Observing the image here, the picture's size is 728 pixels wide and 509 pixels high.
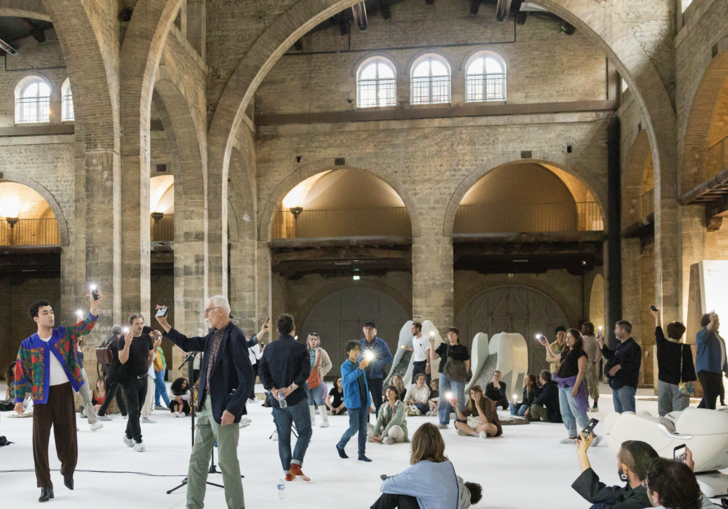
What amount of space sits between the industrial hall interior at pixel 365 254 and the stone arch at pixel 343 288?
3.1 inches

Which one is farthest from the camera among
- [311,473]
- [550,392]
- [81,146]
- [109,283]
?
[81,146]

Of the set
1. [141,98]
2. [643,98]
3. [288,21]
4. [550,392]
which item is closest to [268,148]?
[288,21]

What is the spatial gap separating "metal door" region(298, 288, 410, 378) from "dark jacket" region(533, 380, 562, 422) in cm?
1493

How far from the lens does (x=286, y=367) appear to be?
6.41m

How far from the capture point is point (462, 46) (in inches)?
839

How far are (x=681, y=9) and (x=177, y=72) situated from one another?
10754 millimetres

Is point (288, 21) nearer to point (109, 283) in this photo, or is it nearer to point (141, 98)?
point (141, 98)

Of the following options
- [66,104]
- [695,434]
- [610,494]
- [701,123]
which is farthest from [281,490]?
[66,104]

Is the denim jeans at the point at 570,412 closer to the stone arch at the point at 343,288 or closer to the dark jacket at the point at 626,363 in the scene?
the dark jacket at the point at 626,363

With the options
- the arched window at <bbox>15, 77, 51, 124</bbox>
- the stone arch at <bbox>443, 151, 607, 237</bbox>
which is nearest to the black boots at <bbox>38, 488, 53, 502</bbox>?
the stone arch at <bbox>443, 151, 607, 237</bbox>

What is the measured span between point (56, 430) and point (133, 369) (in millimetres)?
1920

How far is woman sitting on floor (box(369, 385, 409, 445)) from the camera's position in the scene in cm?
873

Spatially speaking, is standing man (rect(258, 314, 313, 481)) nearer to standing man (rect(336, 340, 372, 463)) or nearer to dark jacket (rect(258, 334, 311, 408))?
dark jacket (rect(258, 334, 311, 408))

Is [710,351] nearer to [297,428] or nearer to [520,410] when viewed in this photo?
[520,410]
